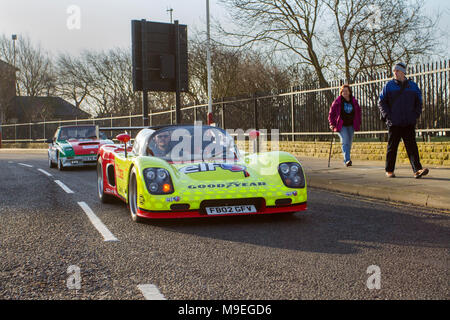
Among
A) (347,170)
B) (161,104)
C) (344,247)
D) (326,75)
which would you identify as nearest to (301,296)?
(344,247)

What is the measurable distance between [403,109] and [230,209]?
4.59m

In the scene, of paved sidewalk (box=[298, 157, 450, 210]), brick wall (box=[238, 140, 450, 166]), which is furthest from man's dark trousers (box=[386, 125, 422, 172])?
brick wall (box=[238, 140, 450, 166])

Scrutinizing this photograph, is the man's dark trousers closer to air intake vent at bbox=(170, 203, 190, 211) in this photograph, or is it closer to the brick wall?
the brick wall

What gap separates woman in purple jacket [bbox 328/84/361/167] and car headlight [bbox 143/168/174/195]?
6.55 meters

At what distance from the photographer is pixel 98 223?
6.11 meters

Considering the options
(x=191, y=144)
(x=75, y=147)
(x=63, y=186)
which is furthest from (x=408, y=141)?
(x=75, y=147)

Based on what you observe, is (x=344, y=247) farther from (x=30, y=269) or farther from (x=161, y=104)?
(x=161, y=104)

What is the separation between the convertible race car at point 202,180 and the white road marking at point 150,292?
2.15m

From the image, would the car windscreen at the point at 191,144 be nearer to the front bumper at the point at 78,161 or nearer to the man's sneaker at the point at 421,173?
the man's sneaker at the point at 421,173

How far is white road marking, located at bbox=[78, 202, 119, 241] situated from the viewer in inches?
208

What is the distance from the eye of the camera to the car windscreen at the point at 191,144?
21.8 feet

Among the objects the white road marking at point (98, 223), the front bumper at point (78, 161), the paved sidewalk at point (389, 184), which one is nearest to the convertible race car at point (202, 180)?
the white road marking at point (98, 223)

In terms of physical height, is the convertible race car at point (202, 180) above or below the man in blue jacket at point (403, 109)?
below

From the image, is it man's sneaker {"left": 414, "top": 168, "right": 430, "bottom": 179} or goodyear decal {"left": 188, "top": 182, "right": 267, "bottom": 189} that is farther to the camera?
man's sneaker {"left": 414, "top": 168, "right": 430, "bottom": 179}
